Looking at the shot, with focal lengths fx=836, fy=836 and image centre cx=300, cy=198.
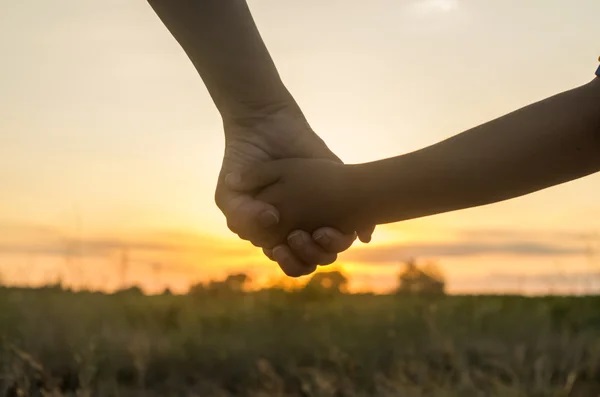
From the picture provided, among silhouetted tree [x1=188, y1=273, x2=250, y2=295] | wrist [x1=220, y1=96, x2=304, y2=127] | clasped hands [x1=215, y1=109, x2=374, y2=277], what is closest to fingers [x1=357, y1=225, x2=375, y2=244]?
clasped hands [x1=215, y1=109, x2=374, y2=277]

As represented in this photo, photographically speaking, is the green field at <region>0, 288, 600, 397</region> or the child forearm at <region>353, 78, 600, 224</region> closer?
the child forearm at <region>353, 78, 600, 224</region>

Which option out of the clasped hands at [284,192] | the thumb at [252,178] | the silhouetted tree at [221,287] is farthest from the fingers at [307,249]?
the silhouetted tree at [221,287]

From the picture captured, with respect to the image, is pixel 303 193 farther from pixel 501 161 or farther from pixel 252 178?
pixel 501 161

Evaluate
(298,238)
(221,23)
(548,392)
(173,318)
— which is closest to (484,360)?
(548,392)

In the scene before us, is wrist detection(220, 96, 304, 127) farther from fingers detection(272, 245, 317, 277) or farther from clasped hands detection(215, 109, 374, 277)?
fingers detection(272, 245, 317, 277)

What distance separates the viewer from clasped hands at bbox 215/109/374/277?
1422 mm

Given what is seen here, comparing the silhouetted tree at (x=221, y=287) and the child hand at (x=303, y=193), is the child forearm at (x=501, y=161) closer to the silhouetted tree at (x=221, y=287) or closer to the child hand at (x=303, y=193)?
the child hand at (x=303, y=193)

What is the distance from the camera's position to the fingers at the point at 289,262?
1508mm

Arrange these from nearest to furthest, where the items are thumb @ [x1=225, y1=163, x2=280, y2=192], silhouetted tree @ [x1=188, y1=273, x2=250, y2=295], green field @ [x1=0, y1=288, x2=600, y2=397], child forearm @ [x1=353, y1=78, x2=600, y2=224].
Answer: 1. child forearm @ [x1=353, y1=78, x2=600, y2=224]
2. thumb @ [x1=225, y1=163, x2=280, y2=192]
3. green field @ [x1=0, y1=288, x2=600, y2=397]
4. silhouetted tree @ [x1=188, y1=273, x2=250, y2=295]

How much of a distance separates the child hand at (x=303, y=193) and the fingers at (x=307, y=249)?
0.02m

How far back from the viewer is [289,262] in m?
1.51

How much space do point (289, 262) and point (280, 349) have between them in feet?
10.9

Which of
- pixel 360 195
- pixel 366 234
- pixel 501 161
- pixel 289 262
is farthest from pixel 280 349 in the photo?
pixel 501 161

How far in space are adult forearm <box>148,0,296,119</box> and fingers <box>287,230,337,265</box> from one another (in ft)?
0.80
